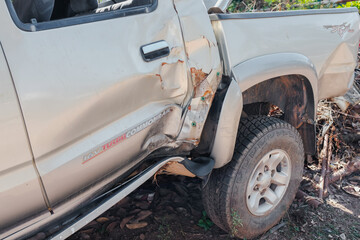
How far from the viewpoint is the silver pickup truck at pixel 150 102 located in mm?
1387

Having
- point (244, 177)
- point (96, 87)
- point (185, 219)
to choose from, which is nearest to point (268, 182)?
point (244, 177)

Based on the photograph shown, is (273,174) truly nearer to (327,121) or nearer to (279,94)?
(279,94)

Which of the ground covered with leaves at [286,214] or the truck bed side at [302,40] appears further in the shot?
the ground covered with leaves at [286,214]

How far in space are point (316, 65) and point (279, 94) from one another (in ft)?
1.22

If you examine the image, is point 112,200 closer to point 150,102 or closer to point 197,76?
point 150,102

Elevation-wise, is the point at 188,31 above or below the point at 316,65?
above

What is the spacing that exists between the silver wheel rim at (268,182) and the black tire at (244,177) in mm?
23

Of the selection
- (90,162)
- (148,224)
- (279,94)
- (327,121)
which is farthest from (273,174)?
(327,121)

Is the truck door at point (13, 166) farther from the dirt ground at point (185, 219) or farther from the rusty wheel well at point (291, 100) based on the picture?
the rusty wheel well at point (291, 100)

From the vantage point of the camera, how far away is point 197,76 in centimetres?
190

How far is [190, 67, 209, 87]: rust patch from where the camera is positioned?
189 cm

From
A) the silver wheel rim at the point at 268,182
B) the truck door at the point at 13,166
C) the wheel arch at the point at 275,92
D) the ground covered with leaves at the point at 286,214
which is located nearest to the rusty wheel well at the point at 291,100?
the wheel arch at the point at 275,92

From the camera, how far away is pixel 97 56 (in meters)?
1.54

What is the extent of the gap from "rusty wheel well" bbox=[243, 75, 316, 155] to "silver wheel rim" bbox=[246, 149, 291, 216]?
15.5 inches
